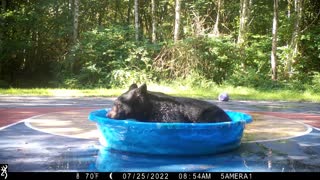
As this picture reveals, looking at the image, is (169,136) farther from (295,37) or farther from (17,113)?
(295,37)

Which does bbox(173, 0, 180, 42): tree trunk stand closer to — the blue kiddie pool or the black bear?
the black bear

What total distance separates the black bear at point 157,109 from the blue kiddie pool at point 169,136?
1.47 feet

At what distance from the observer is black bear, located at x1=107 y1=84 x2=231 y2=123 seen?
6.87m

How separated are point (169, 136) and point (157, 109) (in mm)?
1034

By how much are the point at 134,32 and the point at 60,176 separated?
23.7 metres

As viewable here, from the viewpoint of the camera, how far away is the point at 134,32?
92.0 ft

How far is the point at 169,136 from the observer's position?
242 inches

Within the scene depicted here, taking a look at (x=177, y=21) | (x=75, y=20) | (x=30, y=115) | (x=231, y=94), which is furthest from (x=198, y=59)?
(x=30, y=115)

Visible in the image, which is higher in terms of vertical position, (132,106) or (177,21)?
(177,21)

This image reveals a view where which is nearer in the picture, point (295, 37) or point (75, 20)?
point (295, 37)

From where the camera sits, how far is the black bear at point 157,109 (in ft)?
22.5

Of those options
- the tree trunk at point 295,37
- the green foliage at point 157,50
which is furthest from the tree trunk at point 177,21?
the tree trunk at point 295,37
